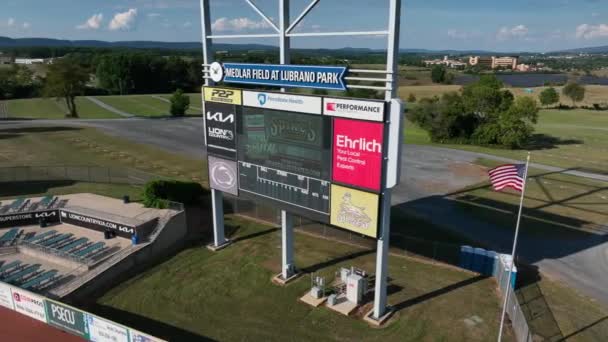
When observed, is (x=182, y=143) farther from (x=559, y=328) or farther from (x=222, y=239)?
(x=559, y=328)

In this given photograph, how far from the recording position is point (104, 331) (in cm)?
1500

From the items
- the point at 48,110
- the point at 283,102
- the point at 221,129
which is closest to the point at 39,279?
the point at 221,129

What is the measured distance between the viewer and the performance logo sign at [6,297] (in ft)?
58.2

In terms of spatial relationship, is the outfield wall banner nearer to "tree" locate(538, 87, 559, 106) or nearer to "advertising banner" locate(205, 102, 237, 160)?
"advertising banner" locate(205, 102, 237, 160)

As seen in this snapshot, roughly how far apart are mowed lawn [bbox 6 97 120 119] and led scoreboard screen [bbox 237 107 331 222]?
2811 inches

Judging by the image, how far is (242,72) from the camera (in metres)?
19.2

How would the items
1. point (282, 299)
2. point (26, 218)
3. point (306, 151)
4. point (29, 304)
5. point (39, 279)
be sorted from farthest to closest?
point (26, 218), point (39, 279), point (282, 299), point (306, 151), point (29, 304)

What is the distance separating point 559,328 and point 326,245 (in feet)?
39.9

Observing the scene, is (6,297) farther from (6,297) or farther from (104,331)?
(104,331)

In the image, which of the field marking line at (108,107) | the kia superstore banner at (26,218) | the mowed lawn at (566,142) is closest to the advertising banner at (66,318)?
the kia superstore banner at (26,218)

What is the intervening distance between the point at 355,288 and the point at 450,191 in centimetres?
2092

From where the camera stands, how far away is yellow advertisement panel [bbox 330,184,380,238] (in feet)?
52.0

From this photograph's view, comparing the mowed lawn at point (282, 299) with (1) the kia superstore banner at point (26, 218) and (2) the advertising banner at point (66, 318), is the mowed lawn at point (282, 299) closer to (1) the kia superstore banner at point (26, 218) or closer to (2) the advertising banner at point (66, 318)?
(2) the advertising banner at point (66, 318)

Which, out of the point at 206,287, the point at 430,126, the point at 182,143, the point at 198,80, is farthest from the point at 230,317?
the point at 198,80
